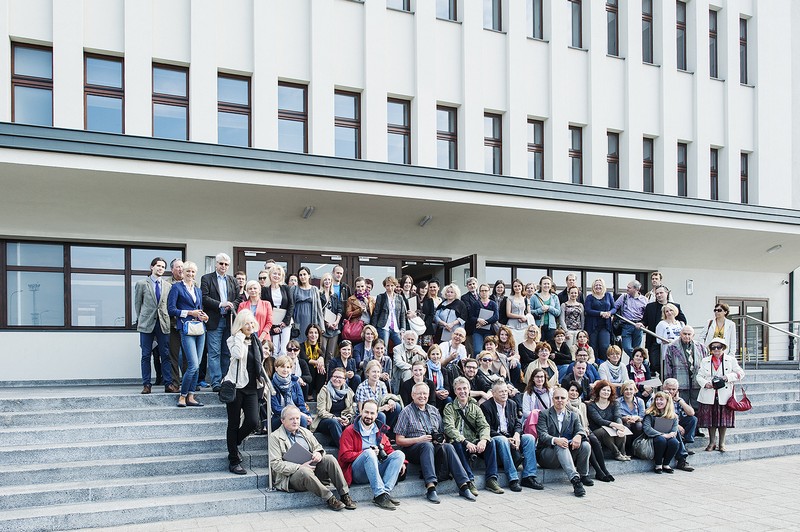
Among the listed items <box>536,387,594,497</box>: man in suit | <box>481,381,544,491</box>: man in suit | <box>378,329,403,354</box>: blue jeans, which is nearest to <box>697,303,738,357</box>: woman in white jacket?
<box>536,387,594,497</box>: man in suit

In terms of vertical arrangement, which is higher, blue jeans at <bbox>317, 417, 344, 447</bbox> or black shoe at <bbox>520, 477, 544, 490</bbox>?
blue jeans at <bbox>317, 417, 344, 447</bbox>

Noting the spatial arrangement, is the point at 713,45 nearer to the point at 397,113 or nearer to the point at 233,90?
the point at 397,113

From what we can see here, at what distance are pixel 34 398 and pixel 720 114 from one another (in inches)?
645

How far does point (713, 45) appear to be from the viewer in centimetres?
1819

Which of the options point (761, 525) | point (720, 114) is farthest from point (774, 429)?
point (720, 114)

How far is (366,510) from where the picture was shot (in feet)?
24.7

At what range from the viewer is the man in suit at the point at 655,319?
11945 mm

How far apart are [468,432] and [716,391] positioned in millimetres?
4132

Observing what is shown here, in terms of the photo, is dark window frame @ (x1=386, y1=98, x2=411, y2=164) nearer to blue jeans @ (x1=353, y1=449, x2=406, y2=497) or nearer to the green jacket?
the green jacket

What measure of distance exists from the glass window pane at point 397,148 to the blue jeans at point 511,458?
7046 mm

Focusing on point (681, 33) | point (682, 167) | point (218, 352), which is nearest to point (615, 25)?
point (681, 33)

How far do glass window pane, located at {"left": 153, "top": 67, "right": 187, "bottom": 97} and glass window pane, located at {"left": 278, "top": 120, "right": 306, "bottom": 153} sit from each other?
1.84 metres

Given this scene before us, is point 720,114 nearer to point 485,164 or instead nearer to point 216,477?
point 485,164

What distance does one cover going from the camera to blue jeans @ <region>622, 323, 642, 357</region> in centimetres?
1234
